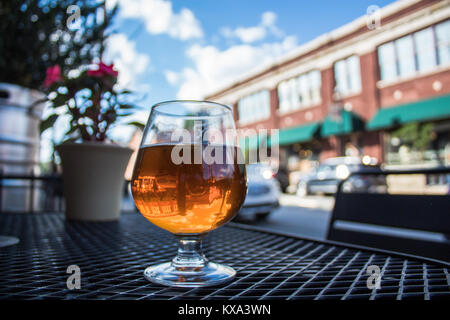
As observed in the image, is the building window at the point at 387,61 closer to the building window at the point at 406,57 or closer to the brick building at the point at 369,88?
the brick building at the point at 369,88

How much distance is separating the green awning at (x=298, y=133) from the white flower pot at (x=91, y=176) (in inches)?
622

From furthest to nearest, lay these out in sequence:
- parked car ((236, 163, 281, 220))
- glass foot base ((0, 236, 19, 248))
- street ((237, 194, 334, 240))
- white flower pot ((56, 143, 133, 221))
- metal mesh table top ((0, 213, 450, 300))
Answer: parked car ((236, 163, 281, 220))
street ((237, 194, 334, 240))
white flower pot ((56, 143, 133, 221))
glass foot base ((0, 236, 19, 248))
metal mesh table top ((0, 213, 450, 300))

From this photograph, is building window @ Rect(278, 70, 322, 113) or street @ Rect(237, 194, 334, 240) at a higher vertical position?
building window @ Rect(278, 70, 322, 113)

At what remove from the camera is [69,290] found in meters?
0.47

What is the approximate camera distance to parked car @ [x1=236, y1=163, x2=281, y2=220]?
623 centimetres

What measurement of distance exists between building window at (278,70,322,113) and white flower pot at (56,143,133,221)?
16671 millimetres

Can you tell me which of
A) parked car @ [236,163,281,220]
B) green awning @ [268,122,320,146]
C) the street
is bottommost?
the street

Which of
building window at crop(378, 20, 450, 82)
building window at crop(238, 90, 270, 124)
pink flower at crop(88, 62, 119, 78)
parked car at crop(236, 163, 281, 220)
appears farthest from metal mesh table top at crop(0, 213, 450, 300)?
building window at crop(238, 90, 270, 124)

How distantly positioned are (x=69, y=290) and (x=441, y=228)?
1.06m

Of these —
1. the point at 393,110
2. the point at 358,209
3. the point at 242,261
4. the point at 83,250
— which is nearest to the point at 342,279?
the point at 242,261

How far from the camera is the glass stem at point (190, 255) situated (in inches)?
22.4

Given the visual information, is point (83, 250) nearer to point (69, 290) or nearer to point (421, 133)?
point (69, 290)

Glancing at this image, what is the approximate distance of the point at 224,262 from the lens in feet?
2.21

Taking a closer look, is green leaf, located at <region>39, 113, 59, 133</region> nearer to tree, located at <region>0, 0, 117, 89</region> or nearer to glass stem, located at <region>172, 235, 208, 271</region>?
glass stem, located at <region>172, 235, 208, 271</region>
